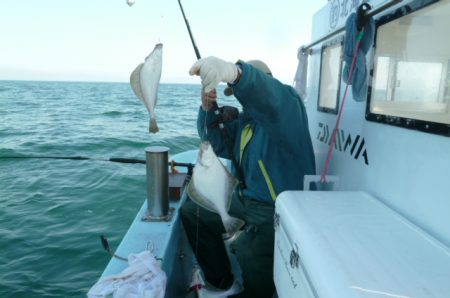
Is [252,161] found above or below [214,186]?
above

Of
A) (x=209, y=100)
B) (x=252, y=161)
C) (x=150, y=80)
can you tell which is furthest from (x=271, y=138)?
(x=150, y=80)

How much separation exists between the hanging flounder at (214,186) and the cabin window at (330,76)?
3.78ft

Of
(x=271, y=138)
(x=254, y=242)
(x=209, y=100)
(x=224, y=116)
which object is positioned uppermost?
(x=209, y=100)

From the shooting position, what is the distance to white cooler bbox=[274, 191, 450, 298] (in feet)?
3.67

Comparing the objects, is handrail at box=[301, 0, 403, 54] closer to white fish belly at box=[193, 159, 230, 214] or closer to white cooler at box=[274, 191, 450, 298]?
white cooler at box=[274, 191, 450, 298]

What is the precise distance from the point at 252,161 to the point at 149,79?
1064 millimetres

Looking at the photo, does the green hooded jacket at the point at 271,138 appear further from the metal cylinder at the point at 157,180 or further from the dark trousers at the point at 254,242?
the metal cylinder at the point at 157,180

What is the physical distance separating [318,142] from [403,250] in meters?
2.03

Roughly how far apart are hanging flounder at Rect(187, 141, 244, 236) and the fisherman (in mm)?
277

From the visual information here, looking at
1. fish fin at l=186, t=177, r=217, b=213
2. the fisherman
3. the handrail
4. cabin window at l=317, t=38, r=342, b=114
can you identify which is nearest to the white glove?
the fisherman

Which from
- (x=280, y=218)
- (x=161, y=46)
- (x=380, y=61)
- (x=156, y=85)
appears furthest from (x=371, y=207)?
(x=161, y=46)

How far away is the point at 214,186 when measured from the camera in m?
2.42

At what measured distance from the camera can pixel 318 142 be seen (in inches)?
131

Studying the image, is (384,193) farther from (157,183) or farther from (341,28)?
(157,183)
